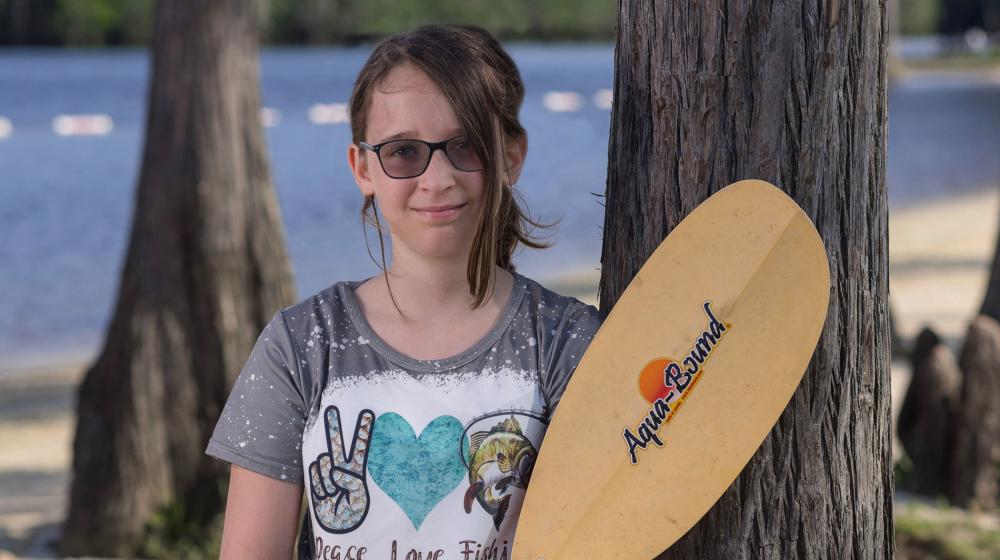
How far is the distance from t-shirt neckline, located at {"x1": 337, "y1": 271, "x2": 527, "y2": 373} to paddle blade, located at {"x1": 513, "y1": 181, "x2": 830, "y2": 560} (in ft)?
0.45

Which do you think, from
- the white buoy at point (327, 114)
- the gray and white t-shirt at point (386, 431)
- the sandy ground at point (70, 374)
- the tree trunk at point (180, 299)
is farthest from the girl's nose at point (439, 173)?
the white buoy at point (327, 114)

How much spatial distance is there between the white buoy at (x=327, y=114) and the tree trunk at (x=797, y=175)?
30.8 metres

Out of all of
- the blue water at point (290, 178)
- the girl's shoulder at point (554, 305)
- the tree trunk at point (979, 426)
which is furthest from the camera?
the blue water at point (290, 178)

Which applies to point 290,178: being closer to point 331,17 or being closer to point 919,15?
point 331,17

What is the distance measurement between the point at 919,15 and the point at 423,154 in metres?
73.9

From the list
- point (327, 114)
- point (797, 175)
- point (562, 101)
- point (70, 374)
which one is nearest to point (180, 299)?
point (797, 175)

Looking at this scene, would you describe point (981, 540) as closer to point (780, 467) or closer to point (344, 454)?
point (780, 467)

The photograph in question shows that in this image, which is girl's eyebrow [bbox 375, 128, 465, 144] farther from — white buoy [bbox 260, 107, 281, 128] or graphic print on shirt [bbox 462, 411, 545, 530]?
white buoy [bbox 260, 107, 281, 128]

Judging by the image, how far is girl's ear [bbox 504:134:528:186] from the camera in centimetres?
174

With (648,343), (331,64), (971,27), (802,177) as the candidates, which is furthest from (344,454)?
(971,27)

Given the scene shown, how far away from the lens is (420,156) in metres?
1.66

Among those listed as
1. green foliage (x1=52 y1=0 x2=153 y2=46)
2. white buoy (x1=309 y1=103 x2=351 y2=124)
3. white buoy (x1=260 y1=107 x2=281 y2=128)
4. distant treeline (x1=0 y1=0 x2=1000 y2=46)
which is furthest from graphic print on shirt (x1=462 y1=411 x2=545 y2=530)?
green foliage (x1=52 y1=0 x2=153 y2=46)

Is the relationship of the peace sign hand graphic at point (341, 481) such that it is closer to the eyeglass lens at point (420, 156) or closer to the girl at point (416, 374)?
the girl at point (416, 374)

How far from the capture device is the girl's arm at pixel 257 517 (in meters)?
1.64
